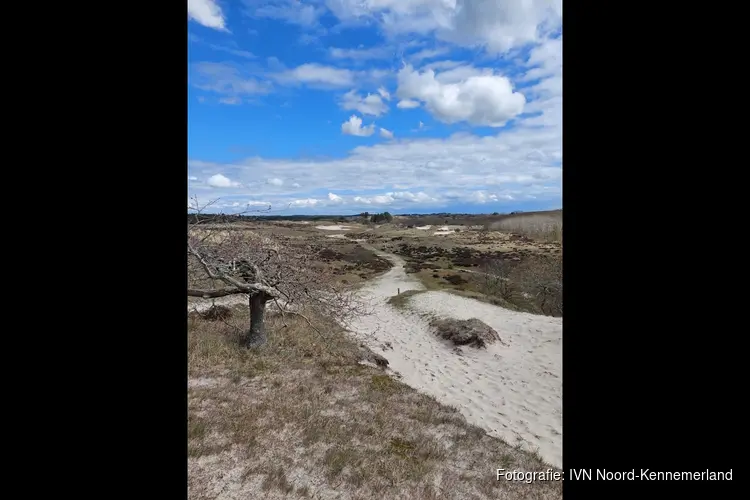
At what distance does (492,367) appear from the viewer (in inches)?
469

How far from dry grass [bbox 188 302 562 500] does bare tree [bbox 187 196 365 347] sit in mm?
1405

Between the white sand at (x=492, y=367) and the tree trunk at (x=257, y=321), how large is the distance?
4.14 m

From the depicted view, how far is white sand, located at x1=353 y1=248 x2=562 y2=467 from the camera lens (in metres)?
8.04

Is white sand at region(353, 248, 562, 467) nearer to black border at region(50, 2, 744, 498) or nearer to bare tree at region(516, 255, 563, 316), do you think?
bare tree at region(516, 255, 563, 316)

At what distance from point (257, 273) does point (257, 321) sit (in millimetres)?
1319

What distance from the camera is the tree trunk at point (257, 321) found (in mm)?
8945
